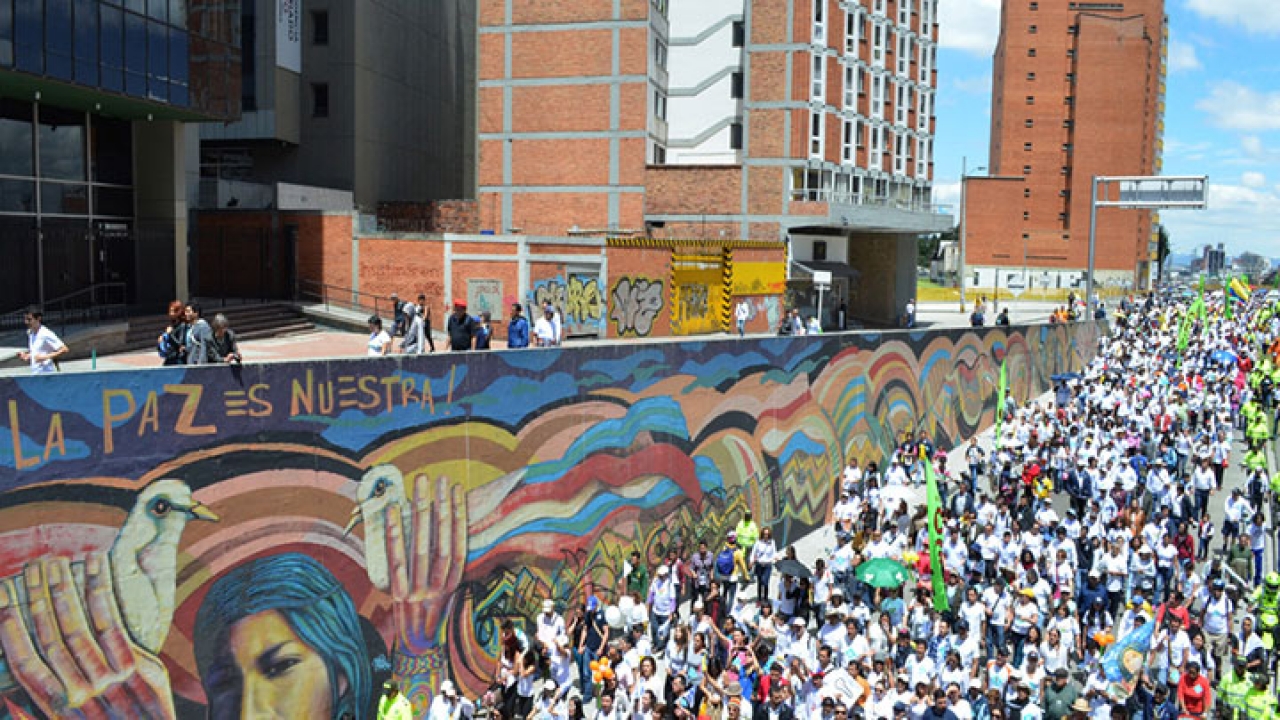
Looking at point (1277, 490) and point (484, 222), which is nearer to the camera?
point (1277, 490)

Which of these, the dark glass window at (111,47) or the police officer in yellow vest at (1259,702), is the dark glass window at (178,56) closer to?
the dark glass window at (111,47)

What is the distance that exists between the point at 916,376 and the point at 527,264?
38.5ft

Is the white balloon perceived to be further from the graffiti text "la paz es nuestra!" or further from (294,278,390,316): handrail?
(294,278,390,316): handrail

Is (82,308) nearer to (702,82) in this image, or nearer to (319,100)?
(319,100)

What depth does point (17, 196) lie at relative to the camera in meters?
23.9

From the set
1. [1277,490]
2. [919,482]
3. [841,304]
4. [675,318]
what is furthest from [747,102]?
[1277,490]

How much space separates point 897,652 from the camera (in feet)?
52.0

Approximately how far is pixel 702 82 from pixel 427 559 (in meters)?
40.3

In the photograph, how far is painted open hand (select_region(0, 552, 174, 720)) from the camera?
1127 centimetres

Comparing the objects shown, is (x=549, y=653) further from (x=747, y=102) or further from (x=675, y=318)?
(x=747, y=102)

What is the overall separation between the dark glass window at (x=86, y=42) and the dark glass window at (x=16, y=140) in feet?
9.30

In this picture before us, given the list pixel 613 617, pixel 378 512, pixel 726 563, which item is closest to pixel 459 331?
pixel 378 512

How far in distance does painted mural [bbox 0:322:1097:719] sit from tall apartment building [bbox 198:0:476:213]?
21390 millimetres

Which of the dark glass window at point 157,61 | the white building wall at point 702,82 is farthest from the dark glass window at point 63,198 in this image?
the white building wall at point 702,82
